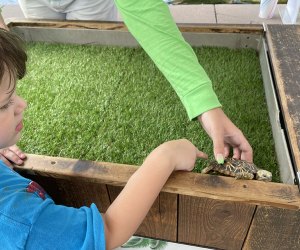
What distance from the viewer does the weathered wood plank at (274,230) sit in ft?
2.38

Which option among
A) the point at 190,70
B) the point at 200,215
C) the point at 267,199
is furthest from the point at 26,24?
the point at 267,199

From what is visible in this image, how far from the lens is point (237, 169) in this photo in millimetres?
753

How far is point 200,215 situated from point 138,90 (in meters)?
0.69

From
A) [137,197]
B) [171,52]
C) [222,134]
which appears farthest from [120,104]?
[137,197]

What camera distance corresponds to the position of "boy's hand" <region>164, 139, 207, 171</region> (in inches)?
28.0

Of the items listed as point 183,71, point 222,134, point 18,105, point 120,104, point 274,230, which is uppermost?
point 18,105

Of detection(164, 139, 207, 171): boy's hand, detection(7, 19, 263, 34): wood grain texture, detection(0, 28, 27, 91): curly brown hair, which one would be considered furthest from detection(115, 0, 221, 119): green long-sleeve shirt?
detection(7, 19, 263, 34): wood grain texture

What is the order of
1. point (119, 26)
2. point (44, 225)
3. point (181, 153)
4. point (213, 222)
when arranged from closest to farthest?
point (44, 225) < point (181, 153) < point (213, 222) < point (119, 26)

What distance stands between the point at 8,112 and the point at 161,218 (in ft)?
1.68

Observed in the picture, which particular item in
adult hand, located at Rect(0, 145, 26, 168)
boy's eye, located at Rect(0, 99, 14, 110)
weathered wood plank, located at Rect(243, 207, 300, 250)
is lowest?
weathered wood plank, located at Rect(243, 207, 300, 250)

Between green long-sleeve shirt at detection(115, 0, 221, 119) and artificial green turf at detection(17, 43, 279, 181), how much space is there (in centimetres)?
28

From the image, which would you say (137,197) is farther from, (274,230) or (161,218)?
(274,230)

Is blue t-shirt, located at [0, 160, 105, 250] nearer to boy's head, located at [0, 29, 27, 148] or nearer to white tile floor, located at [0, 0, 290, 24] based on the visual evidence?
boy's head, located at [0, 29, 27, 148]

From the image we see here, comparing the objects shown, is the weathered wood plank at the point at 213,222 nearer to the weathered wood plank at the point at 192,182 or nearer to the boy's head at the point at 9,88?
the weathered wood plank at the point at 192,182
